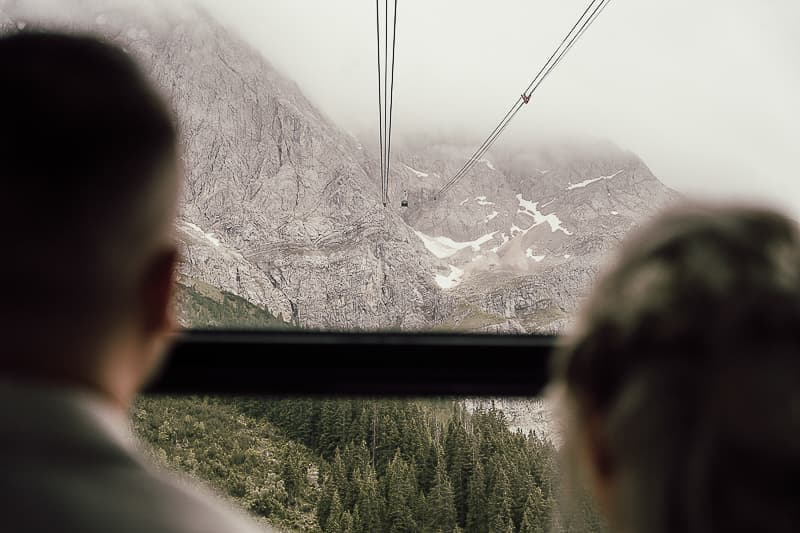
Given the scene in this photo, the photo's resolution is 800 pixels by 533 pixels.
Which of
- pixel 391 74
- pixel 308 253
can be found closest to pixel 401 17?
pixel 391 74

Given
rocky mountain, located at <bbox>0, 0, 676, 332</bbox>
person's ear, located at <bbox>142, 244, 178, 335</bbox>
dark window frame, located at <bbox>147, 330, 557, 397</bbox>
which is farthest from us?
rocky mountain, located at <bbox>0, 0, 676, 332</bbox>

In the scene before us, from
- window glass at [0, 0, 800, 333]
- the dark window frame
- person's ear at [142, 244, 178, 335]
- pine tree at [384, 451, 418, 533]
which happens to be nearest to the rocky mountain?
window glass at [0, 0, 800, 333]

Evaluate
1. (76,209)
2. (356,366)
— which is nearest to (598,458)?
(76,209)

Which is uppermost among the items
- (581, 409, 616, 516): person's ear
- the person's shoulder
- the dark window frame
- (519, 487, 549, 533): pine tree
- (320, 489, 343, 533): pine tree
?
the dark window frame

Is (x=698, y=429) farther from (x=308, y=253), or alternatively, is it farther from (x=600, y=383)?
(x=308, y=253)

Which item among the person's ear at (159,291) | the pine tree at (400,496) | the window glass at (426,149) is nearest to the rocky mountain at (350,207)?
the window glass at (426,149)

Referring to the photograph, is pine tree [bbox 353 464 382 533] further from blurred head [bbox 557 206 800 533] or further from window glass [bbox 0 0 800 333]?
blurred head [bbox 557 206 800 533]
